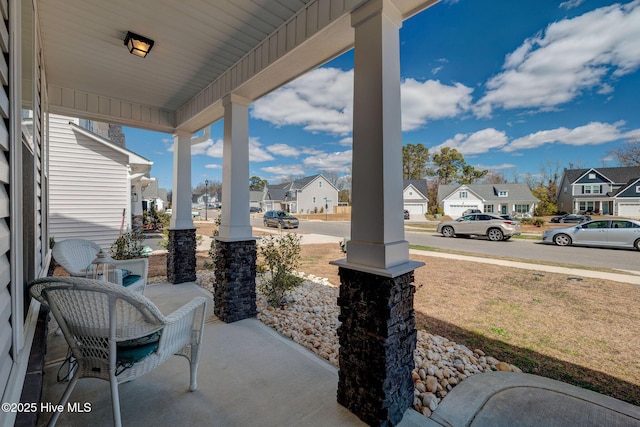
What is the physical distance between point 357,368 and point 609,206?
3335cm

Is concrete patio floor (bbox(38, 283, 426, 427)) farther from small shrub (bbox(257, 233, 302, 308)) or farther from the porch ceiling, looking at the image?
the porch ceiling

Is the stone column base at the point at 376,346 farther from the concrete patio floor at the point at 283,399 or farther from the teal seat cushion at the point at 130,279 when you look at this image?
the teal seat cushion at the point at 130,279

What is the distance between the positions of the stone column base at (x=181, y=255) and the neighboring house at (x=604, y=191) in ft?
103

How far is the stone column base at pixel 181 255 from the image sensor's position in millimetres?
4754

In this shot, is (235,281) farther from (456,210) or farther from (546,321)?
(456,210)

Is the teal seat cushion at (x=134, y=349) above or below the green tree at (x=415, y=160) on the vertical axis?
below

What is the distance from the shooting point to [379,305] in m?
1.65

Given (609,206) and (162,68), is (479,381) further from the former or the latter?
(609,206)

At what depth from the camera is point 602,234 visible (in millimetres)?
9266

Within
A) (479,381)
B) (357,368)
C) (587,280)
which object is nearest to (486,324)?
(479,381)

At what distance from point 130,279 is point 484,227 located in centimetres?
1281

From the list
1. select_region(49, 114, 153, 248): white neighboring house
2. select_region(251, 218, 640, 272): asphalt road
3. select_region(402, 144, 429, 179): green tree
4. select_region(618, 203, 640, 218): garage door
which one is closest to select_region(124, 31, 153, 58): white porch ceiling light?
select_region(49, 114, 153, 248): white neighboring house

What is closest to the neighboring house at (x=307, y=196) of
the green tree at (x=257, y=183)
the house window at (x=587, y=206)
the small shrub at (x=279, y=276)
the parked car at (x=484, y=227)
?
the green tree at (x=257, y=183)

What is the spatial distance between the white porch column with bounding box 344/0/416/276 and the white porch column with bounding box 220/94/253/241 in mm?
1905
